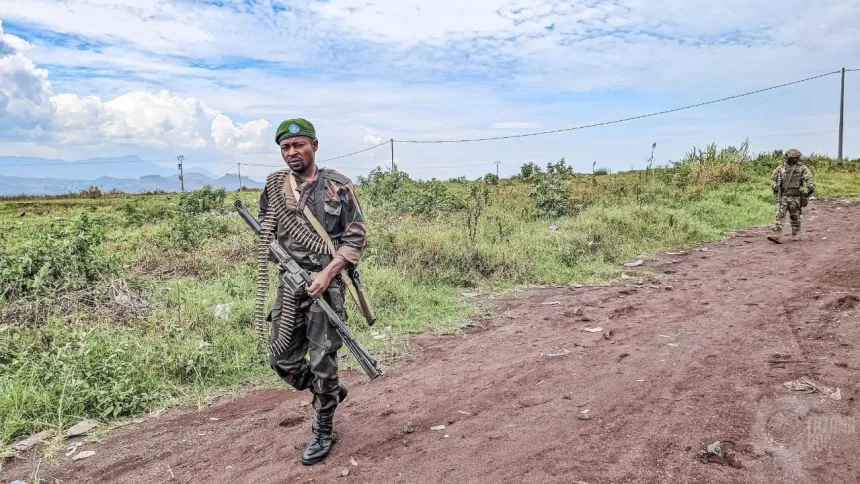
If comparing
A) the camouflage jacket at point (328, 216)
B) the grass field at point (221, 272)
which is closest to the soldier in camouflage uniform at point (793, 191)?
the grass field at point (221, 272)

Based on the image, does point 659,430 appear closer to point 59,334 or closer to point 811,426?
point 811,426

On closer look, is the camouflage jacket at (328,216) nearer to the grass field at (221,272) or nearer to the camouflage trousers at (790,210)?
the grass field at (221,272)

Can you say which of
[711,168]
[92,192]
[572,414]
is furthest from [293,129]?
[92,192]

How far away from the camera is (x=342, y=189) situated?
333 centimetres

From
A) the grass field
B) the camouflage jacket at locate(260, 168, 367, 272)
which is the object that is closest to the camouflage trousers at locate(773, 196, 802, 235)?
the grass field

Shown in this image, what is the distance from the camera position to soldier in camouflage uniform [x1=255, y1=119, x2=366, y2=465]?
3.21m

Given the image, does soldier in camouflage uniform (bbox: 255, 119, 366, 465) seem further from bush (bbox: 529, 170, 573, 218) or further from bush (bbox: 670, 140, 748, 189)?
bush (bbox: 670, 140, 748, 189)

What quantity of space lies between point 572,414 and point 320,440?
1.64 meters

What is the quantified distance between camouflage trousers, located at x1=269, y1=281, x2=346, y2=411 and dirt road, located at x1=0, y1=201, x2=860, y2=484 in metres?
0.43

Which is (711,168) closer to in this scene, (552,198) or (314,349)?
(552,198)

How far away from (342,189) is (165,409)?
2.31 m

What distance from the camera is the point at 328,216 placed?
328 centimetres

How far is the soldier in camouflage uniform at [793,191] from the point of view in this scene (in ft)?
33.1

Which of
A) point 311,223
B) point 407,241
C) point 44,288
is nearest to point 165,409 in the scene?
point 311,223
